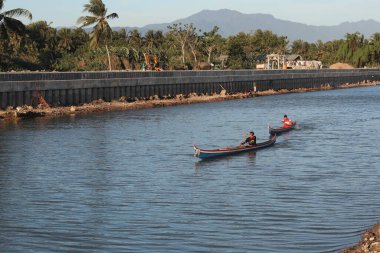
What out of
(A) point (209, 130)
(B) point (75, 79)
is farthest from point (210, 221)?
(B) point (75, 79)

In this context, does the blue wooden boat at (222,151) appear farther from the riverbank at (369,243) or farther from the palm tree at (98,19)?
the palm tree at (98,19)

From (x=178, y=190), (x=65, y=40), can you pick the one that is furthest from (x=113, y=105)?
(x=65, y=40)

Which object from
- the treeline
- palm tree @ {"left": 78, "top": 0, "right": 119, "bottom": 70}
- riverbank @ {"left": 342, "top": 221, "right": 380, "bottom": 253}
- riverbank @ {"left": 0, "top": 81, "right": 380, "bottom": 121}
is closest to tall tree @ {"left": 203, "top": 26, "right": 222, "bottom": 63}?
the treeline

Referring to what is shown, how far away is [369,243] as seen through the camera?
2264 cm

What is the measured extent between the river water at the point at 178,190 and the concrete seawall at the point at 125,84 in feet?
31.1

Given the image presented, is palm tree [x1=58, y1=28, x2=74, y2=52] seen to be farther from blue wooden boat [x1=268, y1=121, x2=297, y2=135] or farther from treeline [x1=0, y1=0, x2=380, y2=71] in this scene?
blue wooden boat [x1=268, y1=121, x2=297, y2=135]

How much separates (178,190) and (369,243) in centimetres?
1380

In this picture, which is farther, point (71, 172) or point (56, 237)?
point (71, 172)

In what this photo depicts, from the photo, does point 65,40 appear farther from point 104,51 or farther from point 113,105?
point 113,105

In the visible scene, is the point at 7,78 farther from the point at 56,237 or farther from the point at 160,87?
the point at 56,237

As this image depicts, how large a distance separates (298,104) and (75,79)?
Result: 38957mm

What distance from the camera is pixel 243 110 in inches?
3693

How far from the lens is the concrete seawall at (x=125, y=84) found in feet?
247

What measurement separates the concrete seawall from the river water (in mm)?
9474
